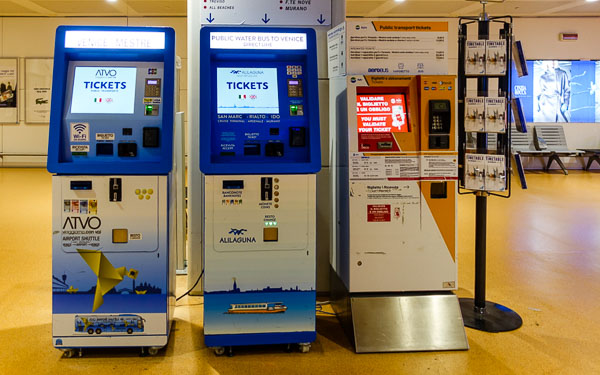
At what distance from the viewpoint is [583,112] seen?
13.7m

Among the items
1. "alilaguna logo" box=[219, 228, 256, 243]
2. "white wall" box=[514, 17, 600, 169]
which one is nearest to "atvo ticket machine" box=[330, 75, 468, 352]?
"alilaguna logo" box=[219, 228, 256, 243]

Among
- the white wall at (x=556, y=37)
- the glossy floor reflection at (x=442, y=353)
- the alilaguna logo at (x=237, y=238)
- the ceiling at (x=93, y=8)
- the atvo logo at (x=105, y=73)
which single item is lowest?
the glossy floor reflection at (x=442, y=353)

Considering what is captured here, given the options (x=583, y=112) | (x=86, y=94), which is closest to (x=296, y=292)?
(x=86, y=94)

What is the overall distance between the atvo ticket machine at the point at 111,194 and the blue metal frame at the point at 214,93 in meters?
0.18

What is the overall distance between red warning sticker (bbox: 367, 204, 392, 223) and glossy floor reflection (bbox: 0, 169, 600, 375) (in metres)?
0.70

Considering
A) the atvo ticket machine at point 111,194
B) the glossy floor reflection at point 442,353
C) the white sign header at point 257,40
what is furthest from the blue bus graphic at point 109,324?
the white sign header at point 257,40

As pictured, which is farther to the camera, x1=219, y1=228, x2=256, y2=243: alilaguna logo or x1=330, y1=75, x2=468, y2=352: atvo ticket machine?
x1=330, y1=75, x2=468, y2=352: atvo ticket machine

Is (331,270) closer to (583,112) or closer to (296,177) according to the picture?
(296,177)

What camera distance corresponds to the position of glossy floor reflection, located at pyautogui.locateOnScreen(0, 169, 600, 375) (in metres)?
2.75

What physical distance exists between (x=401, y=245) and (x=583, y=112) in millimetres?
12517

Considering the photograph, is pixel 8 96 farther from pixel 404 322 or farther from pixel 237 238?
pixel 404 322

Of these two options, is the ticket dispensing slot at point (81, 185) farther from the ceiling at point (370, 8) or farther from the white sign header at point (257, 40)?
the ceiling at point (370, 8)

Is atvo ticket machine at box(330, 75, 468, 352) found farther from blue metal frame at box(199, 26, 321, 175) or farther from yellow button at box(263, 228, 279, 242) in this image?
yellow button at box(263, 228, 279, 242)

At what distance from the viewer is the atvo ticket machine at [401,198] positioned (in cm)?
309
